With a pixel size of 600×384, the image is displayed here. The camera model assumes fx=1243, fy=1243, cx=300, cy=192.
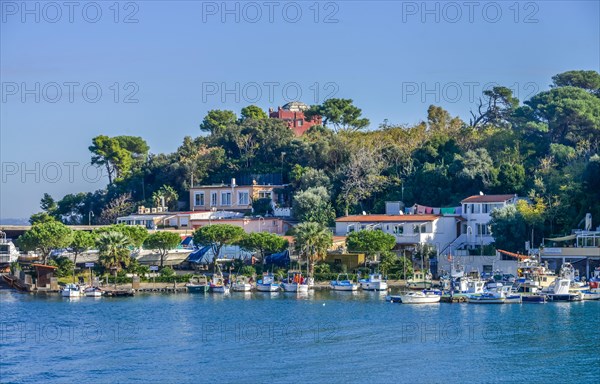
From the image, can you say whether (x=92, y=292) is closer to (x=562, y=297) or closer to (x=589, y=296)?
(x=562, y=297)

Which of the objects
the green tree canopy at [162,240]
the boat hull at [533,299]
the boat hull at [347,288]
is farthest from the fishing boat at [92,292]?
the boat hull at [533,299]

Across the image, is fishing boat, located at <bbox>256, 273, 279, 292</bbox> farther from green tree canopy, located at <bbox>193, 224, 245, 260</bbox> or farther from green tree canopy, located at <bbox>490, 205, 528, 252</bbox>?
green tree canopy, located at <bbox>490, 205, 528, 252</bbox>

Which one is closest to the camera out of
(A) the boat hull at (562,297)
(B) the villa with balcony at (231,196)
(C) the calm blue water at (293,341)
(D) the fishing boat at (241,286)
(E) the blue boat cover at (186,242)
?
(C) the calm blue water at (293,341)

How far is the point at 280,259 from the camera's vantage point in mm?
88438

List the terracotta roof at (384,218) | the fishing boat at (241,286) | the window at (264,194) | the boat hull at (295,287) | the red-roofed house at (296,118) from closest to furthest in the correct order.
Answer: the boat hull at (295,287), the fishing boat at (241,286), the terracotta roof at (384,218), the window at (264,194), the red-roofed house at (296,118)

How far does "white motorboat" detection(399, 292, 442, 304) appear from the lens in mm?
73750

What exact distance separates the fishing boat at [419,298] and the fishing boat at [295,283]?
27.3 ft

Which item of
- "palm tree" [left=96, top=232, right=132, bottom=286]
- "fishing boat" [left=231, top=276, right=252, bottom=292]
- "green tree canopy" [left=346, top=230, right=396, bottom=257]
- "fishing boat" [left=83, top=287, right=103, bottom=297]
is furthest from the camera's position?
"green tree canopy" [left=346, top=230, right=396, bottom=257]

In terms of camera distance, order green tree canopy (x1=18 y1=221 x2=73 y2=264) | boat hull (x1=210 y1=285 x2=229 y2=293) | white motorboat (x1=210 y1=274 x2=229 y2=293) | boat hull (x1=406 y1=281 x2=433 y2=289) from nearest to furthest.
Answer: boat hull (x1=406 y1=281 x2=433 y2=289) < boat hull (x1=210 y1=285 x2=229 y2=293) < white motorboat (x1=210 y1=274 x2=229 y2=293) < green tree canopy (x1=18 y1=221 x2=73 y2=264)

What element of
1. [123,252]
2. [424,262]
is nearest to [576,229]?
[424,262]

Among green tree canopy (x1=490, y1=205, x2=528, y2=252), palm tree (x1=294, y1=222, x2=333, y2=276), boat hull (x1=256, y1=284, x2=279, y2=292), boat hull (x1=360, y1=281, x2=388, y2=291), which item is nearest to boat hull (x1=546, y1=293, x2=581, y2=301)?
green tree canopy (x1=490, y1=205, x2=528, y2=252)

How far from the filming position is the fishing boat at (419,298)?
73750 millimetres

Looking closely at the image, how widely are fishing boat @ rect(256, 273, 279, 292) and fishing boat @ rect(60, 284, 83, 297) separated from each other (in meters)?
11.7

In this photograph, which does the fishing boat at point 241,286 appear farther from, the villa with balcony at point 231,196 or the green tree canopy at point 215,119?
the green tree canopy at point 215,119
